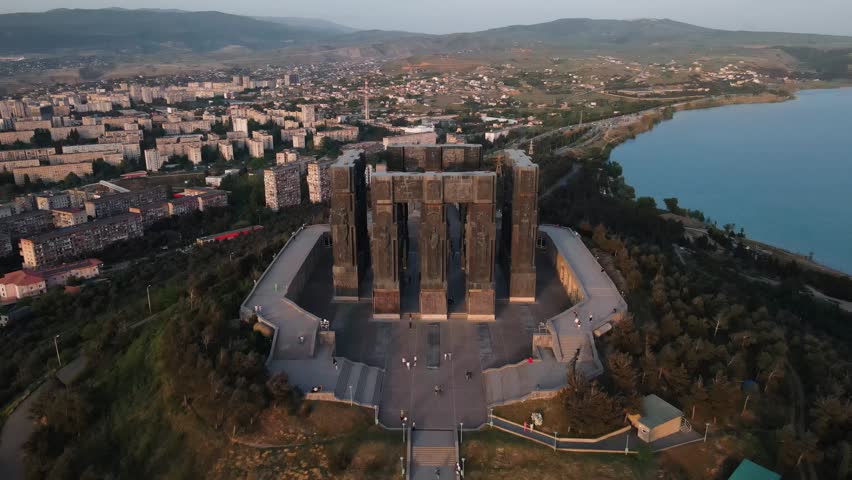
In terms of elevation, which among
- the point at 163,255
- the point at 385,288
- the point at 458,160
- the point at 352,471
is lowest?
the point at 163,255

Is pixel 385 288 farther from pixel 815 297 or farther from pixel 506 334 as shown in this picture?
pixel 815 297

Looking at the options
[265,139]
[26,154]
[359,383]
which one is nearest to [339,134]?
[265,139]

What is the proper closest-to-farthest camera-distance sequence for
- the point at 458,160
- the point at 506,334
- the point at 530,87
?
the point at 506,334
the point at 458,160
the point at 530,87

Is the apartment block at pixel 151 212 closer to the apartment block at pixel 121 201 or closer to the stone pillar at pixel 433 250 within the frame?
the apartment block at pixel 121 201

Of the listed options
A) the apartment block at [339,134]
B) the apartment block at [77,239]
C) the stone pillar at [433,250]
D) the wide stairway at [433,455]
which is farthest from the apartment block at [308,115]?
the wide stairway at [433,455]

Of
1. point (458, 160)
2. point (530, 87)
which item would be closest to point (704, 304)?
point (458, 160)
